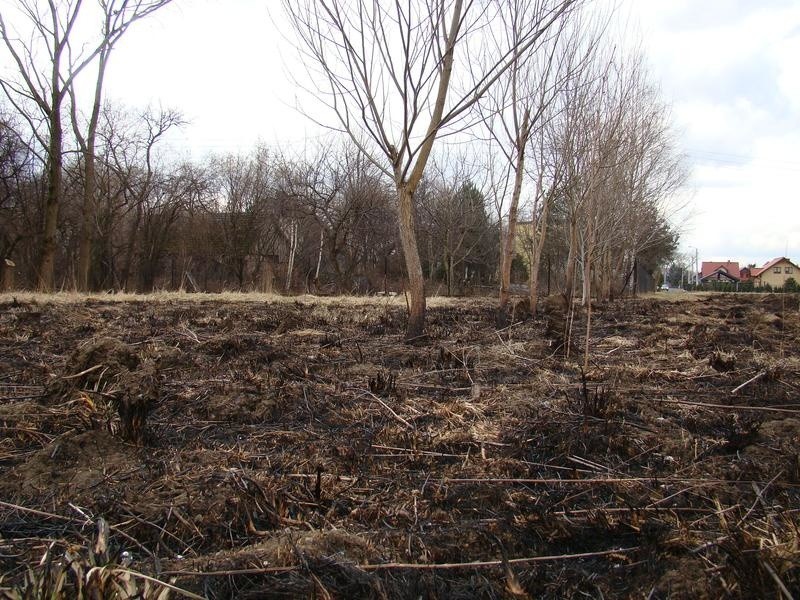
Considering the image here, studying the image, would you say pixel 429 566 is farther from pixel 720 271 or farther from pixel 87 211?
pixel 720 271

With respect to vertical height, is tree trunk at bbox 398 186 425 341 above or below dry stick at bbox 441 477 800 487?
above

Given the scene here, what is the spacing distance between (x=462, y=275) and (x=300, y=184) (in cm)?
1331

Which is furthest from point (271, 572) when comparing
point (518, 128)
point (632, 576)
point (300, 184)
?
point (300, 184)

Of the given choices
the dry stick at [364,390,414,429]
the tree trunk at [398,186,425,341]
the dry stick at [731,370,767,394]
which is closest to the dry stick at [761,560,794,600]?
the dry stick at [364,390,414,429]

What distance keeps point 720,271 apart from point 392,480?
102322 millimetres


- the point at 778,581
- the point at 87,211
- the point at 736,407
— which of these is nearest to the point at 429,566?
the point at 778,581

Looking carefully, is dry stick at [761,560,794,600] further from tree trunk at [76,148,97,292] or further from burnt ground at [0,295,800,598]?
tree trunk at [76,148,97,292]

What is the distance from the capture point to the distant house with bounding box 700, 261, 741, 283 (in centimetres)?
8817

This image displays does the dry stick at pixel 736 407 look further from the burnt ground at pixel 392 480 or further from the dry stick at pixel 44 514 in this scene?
the dry stick at pixel 44 514

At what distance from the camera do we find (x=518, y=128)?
1059 cm

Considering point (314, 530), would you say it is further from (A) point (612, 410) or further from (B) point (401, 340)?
(B) point (401, 340)

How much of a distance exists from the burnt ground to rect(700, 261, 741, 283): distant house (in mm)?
92126

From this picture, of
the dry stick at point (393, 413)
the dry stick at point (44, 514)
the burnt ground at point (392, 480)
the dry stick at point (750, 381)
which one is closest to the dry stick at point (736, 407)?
the burnt ground at point (392, 480)

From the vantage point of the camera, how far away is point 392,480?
2445mm
